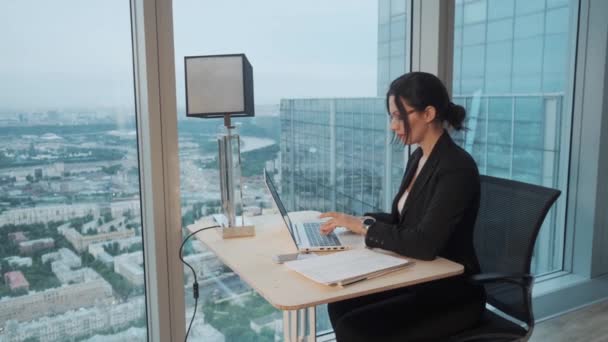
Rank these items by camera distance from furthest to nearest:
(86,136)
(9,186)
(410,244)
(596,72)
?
(596,72)
(86,136)
(9,186)
(410,244)

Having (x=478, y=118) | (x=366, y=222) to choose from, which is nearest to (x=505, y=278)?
(x=366, y=222)

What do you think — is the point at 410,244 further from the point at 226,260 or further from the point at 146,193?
the point at 146,193

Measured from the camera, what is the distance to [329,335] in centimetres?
257

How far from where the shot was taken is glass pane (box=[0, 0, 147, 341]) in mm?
1775

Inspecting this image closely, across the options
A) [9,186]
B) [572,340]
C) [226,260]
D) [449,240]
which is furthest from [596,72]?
[9,186]

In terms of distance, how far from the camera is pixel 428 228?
5.29 feet

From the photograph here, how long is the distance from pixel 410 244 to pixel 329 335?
3.76ft

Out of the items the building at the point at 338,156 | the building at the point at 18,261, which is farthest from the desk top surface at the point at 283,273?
the building at the point at 18,261

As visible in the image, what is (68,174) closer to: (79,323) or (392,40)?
(79,323)

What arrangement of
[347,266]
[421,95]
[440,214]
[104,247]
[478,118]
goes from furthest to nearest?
1. [478,118]
2. [104,247]
3. [421,95]
4. [440,214]
5. [347,266]

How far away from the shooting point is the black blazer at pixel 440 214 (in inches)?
63.6

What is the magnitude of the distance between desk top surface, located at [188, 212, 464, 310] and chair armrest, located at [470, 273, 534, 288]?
11 cm

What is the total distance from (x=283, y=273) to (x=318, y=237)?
0.34 m

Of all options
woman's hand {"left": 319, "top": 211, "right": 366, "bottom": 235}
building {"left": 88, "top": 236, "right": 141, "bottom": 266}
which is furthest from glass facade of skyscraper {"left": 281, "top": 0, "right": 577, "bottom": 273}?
building {"left": 88, "top": 236, "right": 141, "bottom": 266}
